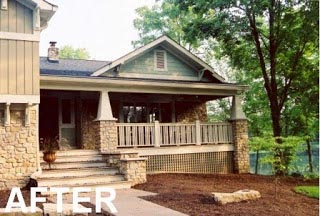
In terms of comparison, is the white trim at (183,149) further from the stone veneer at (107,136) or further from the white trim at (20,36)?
the white trim at (20,36)

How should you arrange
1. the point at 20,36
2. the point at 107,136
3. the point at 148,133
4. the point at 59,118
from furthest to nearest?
the point at 59,118 → the point at 148,133 → the point at 107,136 → the point at 20,36

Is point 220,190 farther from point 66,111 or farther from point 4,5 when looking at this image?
point 4,5

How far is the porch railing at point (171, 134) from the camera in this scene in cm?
1247

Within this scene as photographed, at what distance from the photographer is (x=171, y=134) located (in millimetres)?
13047

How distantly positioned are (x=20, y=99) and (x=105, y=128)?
289cm

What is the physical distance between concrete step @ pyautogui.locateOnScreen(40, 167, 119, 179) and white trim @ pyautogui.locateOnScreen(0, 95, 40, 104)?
72.7 inches

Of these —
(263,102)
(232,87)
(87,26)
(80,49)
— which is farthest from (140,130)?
(80,49)

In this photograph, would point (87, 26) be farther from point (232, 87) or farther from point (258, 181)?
point (258, 181)

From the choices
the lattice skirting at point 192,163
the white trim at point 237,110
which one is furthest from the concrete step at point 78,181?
the white trim at point 237,110

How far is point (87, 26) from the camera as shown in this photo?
3834cm

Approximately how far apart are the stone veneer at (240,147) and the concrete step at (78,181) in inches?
205

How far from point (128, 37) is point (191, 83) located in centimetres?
2043

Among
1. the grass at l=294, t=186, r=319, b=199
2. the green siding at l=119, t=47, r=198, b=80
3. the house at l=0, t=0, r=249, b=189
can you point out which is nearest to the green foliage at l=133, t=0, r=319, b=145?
the green siding at l=119, t=47, r=198, b=80

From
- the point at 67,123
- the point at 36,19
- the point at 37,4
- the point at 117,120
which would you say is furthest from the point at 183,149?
the point at 37,4
